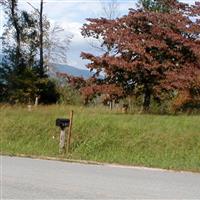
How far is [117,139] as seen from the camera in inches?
733

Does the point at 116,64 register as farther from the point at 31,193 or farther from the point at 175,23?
the point at 31,193

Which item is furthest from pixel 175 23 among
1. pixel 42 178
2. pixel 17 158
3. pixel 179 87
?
pixel 42 178

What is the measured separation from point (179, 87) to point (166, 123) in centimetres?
641

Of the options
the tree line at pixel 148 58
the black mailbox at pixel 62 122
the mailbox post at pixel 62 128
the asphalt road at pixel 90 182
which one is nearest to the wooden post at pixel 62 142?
the mailbox post at pixel 62 128

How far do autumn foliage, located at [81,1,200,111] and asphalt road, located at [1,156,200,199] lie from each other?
42.3 ft

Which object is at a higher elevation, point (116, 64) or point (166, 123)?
point (116, 64)

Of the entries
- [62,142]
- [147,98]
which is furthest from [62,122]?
[147,98]

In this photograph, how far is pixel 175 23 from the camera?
Answer: 93.0 ft

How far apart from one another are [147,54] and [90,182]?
16.6 metres

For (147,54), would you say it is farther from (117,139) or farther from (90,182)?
(90,182)

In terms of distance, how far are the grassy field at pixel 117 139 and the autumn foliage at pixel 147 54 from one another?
17.7 feet

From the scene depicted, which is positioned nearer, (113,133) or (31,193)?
(31,193)

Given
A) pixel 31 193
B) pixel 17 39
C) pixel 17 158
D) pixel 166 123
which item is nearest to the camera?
pixel 31 193

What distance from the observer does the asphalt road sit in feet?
31.6
